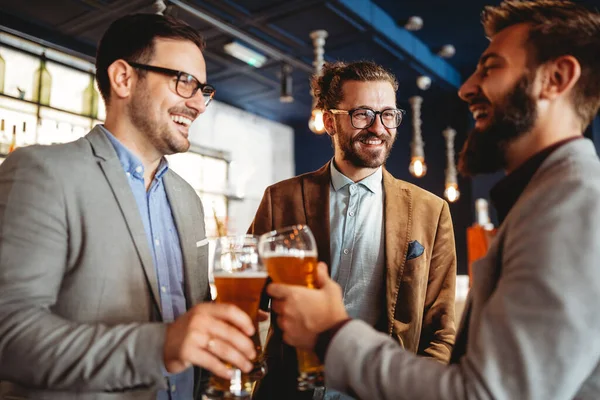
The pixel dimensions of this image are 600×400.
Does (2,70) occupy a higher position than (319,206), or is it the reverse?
(2,70)

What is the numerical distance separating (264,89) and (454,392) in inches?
243

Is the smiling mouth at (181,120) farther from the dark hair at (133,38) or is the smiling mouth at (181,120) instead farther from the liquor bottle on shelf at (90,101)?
the liquor bottle on shelf at (90,101)

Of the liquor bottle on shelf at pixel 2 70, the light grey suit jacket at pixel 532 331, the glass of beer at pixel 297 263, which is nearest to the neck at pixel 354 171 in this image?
the glass of beer at pixel 297 263

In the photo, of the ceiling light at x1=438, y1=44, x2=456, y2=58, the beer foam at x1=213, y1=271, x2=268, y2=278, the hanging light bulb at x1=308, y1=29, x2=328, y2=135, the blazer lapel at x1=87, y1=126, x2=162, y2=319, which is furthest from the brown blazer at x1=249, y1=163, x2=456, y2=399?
the ceiling light at x1=438, y1=44, x2=456, y2=58

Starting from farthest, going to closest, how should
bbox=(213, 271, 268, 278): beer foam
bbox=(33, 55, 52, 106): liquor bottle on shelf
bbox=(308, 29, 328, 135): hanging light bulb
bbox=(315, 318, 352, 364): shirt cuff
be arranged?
bbox=(33, 55, 52, 106): liquor bottle on shelf
bbox=(308, 29, 328, 135): hanging light bulb
bbox=(213, 271, 268, 278): beer foam
bbox=(315, 318, 352, 364): shirt cuff

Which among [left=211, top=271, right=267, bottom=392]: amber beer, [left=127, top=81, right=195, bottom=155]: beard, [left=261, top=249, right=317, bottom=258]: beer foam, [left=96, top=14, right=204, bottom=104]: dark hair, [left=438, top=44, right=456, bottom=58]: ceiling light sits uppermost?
[left=438, top=44, right=456, bottom=58]: ceiling light

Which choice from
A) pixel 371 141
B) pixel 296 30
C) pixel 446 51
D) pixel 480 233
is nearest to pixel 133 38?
pixel 371 141

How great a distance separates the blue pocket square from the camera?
1872mm

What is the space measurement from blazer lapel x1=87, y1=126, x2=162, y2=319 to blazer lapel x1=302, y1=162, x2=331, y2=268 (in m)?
0.76

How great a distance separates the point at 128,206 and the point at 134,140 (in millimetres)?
289

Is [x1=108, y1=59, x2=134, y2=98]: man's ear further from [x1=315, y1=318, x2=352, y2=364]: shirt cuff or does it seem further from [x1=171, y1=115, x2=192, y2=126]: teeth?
[x1=315, y1=318, x2=352, y2=364]: shirt cuff

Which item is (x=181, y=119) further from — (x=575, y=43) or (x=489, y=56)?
(x=575, y=43)

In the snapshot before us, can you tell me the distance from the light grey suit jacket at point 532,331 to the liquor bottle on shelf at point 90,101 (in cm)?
509

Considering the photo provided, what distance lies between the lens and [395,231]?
1911mm
